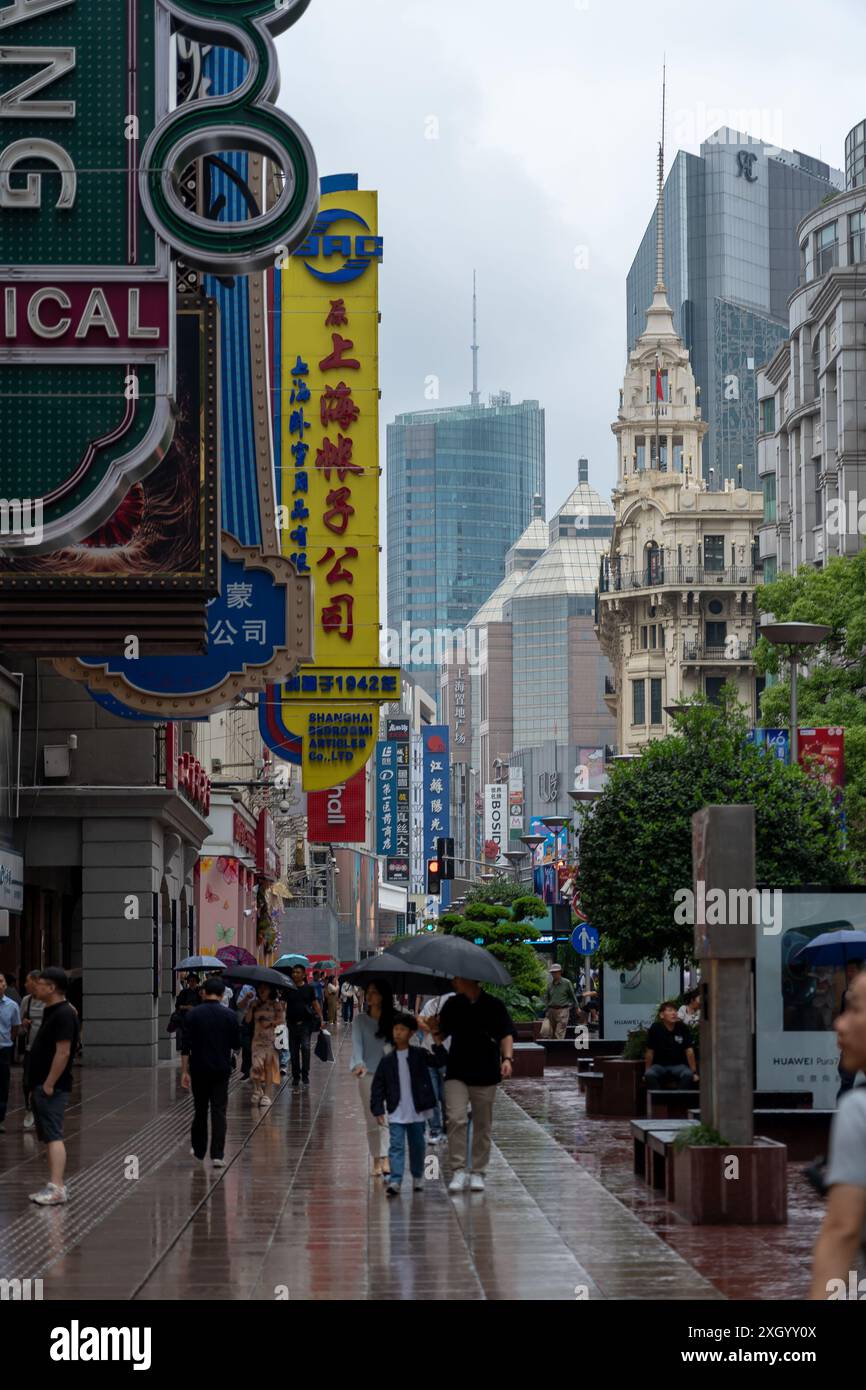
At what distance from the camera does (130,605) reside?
56.4 feet

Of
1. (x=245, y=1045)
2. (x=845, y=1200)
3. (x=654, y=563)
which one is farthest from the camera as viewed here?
(x=654, y=563)

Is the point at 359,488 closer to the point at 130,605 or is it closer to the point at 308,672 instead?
the point at 308,672

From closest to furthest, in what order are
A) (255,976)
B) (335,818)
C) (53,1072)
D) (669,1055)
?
(53,1072) → (669,1055) → (255,976) → (335,818)

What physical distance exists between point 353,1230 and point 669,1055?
24.4 feet

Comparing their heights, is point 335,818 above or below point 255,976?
above

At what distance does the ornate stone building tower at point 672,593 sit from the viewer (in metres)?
109

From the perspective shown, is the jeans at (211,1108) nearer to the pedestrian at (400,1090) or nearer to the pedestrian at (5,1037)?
the pedestrian at (400,1090)

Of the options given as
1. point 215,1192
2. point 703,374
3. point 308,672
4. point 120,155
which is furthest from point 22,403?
point 703,374

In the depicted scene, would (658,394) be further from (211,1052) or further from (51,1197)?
(51,1197)

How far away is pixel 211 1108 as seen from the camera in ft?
61.2

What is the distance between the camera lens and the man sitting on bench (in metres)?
21.1

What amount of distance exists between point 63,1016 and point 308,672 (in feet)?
50.5

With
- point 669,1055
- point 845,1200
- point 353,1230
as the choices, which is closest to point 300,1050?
point 669,1055

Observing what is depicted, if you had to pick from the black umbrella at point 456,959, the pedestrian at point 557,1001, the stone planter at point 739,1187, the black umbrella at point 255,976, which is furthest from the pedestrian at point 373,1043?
the pedestrian at point 557,1001
